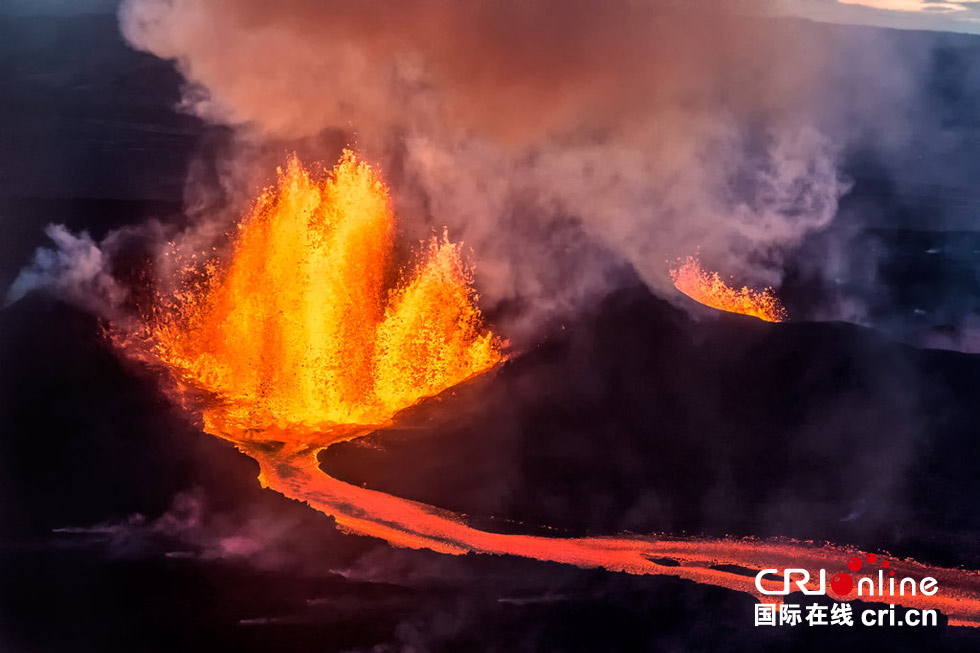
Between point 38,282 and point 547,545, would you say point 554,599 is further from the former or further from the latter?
point 38,282

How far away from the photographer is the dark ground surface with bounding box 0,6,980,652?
11.5 meters

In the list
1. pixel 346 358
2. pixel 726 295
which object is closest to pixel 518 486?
pixel 346 358

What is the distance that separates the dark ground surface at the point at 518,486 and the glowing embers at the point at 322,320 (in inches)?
50.9

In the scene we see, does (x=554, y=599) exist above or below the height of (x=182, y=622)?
above

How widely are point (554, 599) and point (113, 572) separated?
21.3 feet

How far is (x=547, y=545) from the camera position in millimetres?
13125

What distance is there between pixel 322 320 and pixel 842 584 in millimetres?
11435

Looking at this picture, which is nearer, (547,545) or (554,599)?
(554,599)

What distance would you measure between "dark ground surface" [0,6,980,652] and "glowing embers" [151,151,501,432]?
1292 mm

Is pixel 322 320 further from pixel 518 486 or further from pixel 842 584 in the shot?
pixel 842 584

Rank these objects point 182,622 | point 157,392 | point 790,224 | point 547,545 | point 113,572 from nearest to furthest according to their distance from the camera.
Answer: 1. point 182,622
2. point 113,572
3. point 547,545
4. point 157,392
5. point 790,224

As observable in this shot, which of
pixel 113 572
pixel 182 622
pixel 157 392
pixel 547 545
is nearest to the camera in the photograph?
pixel 182 622

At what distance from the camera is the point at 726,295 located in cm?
2309

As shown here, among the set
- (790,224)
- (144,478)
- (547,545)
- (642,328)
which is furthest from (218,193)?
(790,224)
